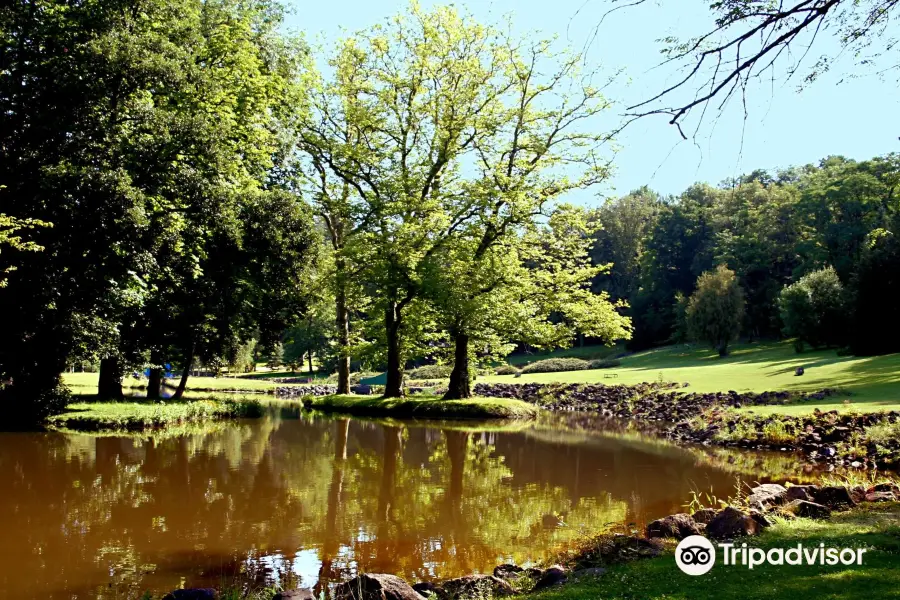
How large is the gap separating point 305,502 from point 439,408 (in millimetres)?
14658

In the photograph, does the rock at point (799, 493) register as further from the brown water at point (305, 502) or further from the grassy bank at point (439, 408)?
the grassy bank at point (439, 408)

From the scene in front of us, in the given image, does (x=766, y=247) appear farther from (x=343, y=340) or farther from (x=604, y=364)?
(x=343, y=340)

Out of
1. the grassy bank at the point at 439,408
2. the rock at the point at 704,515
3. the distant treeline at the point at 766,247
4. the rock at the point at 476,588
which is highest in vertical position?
the distant treeline at the point at 766,247

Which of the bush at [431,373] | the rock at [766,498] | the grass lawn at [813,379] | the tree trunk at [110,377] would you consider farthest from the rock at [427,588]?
the bush at [431,373]

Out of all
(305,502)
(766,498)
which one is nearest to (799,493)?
(766,498)

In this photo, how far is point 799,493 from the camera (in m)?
8.20

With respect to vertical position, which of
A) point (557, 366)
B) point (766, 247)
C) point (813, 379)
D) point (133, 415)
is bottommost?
point (133, 415)

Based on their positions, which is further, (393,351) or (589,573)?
(393,351)

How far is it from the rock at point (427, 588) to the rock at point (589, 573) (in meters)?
1.21

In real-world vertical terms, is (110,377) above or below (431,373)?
above

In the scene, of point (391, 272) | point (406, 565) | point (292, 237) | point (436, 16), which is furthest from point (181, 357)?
point (406, 565)

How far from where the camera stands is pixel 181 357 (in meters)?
28.6

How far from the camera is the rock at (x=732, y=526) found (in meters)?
6.59

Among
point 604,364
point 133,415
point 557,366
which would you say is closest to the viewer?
point 133,415
